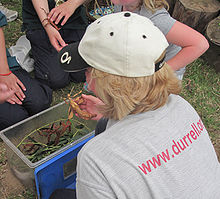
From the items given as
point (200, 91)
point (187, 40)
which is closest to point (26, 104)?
point (187, 40)

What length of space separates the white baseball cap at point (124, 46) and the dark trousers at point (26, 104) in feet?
3.08

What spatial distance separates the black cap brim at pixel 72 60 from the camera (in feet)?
2.83

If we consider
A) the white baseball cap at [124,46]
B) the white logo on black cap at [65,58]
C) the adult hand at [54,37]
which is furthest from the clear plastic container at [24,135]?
the white baseball cap at [124,46]

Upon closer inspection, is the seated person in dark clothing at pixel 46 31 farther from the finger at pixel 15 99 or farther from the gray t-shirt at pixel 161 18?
the gray t-shirt at pixel 161 18

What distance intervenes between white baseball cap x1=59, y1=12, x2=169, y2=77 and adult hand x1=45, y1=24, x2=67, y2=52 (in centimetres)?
90

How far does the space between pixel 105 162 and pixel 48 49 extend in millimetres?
1398

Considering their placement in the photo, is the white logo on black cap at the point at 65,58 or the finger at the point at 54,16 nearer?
the white logo on black cap at the point at 65,58

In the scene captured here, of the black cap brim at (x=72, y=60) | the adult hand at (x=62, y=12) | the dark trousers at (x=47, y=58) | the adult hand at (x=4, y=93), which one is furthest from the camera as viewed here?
the dark trousers at (x=47, y=58)

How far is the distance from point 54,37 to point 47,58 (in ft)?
0.92

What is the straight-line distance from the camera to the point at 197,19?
2.45 m

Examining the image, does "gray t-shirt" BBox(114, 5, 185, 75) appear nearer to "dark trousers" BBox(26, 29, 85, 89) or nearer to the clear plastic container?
the clear plastic container

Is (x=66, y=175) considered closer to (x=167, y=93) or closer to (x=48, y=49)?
(x=167, y=93)

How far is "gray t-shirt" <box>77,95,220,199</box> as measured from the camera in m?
0.74

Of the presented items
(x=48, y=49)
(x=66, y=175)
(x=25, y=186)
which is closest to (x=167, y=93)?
(x=66, y=175)
